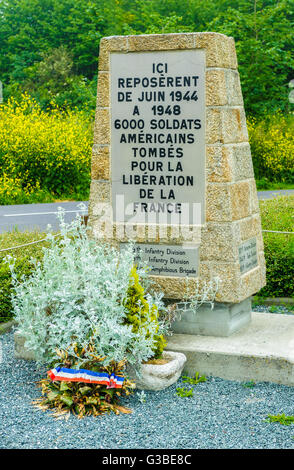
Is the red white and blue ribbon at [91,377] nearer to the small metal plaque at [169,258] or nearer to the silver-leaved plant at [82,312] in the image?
the silver-leaved plant at [82,312]

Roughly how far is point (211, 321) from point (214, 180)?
43.9 inches

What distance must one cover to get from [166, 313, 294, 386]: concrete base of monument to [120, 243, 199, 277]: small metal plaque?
52 cm

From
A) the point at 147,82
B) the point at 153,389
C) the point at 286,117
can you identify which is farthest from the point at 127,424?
the point at 286,117

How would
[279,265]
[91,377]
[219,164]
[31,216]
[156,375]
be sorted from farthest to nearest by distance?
[31,216] < [279,265] < [219,164] < [156,375] < [91,377]

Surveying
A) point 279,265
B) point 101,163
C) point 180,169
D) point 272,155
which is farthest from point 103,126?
point 272,155

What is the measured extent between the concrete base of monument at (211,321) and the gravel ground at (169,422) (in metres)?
0.50

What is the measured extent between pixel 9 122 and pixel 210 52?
514 inches

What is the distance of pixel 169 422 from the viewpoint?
4094 millimetres

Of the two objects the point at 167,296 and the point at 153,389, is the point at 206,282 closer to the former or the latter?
the point at 167,296

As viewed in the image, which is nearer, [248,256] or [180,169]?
[180,169]

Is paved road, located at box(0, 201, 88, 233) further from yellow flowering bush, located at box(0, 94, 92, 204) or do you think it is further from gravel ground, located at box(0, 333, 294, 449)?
gravel ground, located at box(0, 333, 294, 449)

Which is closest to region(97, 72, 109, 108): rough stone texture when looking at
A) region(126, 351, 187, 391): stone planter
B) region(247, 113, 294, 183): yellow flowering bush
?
region(126, 351, 187, 391): stone planter

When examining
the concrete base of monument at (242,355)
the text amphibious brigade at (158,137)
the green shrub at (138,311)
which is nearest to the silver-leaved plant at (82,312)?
the green shrub at (138,311)

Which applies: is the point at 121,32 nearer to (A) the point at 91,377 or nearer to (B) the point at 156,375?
(B) the point at 156,375
